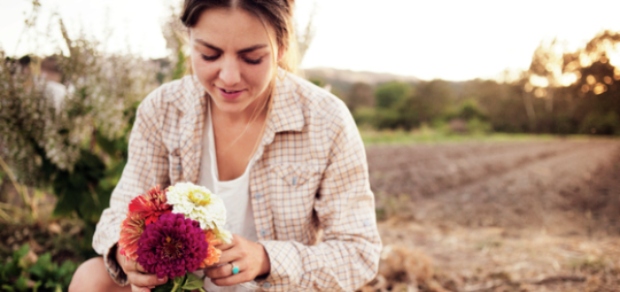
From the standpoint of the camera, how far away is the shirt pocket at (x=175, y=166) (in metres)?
1.78

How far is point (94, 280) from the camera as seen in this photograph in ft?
5.02

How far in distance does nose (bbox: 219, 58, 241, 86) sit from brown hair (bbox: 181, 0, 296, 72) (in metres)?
0.17

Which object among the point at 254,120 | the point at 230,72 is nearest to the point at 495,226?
the point at 254,120

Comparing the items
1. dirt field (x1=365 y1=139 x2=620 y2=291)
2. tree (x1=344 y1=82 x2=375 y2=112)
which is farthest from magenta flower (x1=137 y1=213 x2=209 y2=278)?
tree (x1=344 y1=82 x2=375 y2=112)

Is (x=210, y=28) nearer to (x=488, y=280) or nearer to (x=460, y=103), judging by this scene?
(x=488, y=280)

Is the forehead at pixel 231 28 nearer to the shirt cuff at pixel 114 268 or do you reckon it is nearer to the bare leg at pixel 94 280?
the shirt cuff at pixel 114 268

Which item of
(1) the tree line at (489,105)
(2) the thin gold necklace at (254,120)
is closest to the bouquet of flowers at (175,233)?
(2) the thin gold necklace at (254,120)

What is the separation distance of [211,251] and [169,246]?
0.12 m

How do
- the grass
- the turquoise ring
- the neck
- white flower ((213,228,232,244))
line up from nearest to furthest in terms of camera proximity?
1. white flower ((213,228,232,244))
2. the turquoise ring
3. the neck
4. the grass

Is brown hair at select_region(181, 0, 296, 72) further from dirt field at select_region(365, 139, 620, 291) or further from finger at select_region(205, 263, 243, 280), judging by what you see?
dirt field at select_region(365, 139, 620, 291)

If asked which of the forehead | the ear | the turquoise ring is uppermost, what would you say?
the forehead

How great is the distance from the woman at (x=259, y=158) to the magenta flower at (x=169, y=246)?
11.0 inches

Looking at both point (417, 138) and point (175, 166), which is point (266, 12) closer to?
point (175, 166)

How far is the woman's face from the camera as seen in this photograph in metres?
1.40
